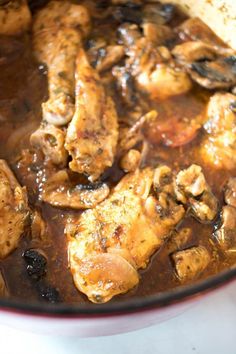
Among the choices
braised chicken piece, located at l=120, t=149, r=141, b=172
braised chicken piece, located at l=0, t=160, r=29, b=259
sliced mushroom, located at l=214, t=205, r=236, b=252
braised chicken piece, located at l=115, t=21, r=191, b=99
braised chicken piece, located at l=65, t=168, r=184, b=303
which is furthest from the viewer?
braised chicken piece, located at l=115, t=21, r=191, b=99

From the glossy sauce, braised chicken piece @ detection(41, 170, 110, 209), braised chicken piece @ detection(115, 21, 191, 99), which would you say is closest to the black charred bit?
the glossy sauce

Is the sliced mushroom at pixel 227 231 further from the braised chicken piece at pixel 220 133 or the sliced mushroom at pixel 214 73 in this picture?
the sliced mushroom at pixel 214 73

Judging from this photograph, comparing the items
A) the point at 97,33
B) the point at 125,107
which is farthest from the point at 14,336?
the point at 97,33

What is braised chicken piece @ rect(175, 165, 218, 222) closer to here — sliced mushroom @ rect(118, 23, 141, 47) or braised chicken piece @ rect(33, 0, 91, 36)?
sliced mushroom @ rect(118, 23, 141, 47)

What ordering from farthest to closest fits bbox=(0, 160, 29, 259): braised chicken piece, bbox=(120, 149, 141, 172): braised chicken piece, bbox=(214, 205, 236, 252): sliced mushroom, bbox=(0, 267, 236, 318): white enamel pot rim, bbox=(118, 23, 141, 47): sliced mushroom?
1. bbox=(118, 23, 141, 47): sliced mushroom
2. bbox=(120, 149, 141, 172): braised chicken piece
3. bbox=(214, 205, 236, 252): sliced mushroom
4. bbox=(0, 160, 29, 259): braised chicken piece
5. bbox=(0, 267, 236, 318): white enamel pot rim

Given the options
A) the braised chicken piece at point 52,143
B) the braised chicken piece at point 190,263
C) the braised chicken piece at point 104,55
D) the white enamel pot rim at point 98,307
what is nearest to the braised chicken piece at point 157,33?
the braised chicken piece at point 104,55

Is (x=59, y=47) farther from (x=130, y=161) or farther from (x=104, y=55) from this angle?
(x=130, y=161)

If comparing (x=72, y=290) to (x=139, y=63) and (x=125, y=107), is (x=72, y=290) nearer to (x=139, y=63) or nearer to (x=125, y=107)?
(x=125, y=107)
